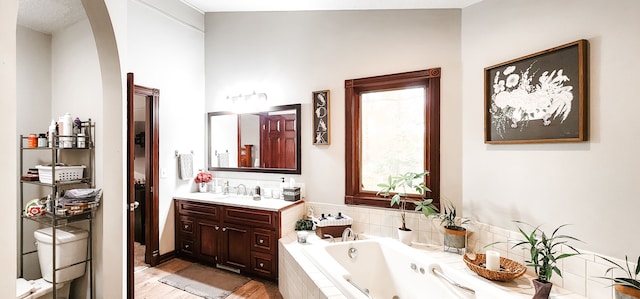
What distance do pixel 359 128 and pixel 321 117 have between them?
1.45ft

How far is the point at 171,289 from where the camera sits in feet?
8.63

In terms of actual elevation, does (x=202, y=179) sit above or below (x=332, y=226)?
above

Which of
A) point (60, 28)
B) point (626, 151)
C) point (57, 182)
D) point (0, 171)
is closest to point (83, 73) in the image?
point (60, 28)

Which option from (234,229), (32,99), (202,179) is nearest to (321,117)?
(234,229)

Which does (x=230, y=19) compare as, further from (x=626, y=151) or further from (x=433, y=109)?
Result: (x=626, y=151)

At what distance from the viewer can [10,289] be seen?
1.19 m

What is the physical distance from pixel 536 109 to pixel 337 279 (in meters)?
1.83

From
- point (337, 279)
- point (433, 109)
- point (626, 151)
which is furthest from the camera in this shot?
point (433, 109)

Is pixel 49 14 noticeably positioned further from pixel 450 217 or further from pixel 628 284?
pixel 628 284

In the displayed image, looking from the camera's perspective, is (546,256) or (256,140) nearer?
(546,256)

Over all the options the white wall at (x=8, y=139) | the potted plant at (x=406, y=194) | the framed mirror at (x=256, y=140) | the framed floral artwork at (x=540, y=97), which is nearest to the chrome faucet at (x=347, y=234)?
the potted plant at (x=406, y=194)

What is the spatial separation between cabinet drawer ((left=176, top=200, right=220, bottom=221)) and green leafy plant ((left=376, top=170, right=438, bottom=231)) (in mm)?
1853

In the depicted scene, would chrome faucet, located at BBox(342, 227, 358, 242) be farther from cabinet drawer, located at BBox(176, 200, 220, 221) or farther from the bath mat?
cabinet drawer, located at BBox(176, 200, 220, 221)

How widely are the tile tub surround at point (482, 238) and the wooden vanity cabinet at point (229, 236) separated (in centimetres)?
59
